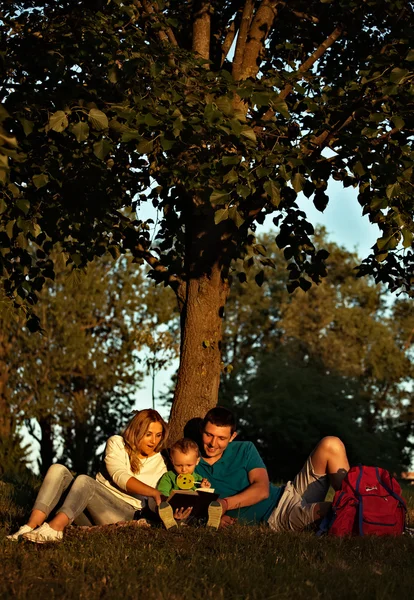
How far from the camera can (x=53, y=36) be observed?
9.95 meters

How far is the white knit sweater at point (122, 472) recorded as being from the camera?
26.6ft

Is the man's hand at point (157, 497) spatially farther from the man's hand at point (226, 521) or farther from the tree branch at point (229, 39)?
the tree branch at point (229, 39)

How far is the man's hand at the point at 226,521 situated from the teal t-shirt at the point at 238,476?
0.38 meters

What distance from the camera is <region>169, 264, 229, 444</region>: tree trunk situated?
10500 mm

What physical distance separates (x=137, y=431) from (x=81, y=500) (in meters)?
0.96

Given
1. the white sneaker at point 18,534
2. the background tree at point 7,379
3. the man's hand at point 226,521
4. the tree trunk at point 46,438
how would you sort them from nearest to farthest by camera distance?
the white sneaker at point 18,534
the man's hand at point 226,521
the background tree at point 7,379
the tree trunk at point 46,438

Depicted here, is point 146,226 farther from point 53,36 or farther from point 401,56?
point 401,56

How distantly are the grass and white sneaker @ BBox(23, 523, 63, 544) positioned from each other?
0.30 ft

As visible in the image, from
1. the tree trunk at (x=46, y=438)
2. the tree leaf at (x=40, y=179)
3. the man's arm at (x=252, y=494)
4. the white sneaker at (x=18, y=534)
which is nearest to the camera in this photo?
the white sneaker at (x=18, y=534)

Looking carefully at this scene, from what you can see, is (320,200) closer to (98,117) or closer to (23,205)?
(98,117)

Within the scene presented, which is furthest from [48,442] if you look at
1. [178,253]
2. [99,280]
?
[178,253]

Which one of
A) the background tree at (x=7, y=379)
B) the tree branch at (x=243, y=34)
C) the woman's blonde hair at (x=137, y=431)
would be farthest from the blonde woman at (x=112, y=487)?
the background tree at (x=7, y=379)

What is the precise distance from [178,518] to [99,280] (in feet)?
73.4

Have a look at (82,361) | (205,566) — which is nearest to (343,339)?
(82,361)
